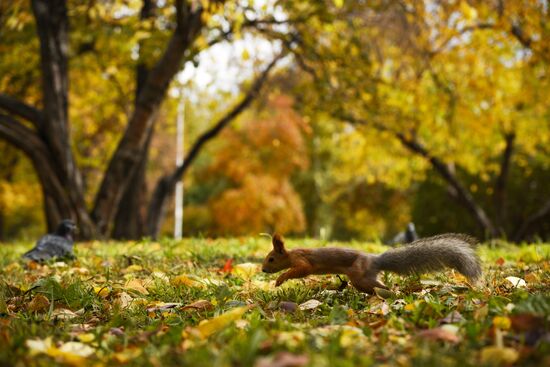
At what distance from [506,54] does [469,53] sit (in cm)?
114

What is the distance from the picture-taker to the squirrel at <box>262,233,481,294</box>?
288 cm

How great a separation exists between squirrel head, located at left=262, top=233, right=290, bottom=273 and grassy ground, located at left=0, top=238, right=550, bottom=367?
132mm

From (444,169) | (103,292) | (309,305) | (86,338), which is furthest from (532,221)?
(86,338)

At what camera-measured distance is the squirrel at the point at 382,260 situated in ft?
9.44

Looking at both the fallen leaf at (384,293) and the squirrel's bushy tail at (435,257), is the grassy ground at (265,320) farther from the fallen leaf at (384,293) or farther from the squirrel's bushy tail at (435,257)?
the squirrel's bushy tail at (435,257)

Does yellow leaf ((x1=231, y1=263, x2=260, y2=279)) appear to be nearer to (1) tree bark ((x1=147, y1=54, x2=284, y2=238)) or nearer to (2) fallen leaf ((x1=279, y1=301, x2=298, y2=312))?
(2) fallen leaf ((x1=279, y1=301, x2=298, y2=312))

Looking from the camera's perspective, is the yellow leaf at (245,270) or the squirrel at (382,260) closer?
the squirrel at (382,260)

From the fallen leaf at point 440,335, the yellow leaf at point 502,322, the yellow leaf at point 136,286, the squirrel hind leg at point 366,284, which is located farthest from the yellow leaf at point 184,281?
the yellow leaf at point 502,322

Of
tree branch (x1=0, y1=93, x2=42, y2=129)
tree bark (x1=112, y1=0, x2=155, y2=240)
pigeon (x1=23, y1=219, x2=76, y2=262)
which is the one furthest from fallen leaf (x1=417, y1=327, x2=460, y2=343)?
tree bark (x1=112, y1=0, x2=155, y2=240)

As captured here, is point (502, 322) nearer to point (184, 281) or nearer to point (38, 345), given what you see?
point (38, 345)

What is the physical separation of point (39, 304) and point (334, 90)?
27.0ft

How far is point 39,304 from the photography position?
299cm

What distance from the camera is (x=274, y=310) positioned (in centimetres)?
284

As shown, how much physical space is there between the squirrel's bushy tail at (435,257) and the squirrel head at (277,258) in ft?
Answer: 1.67
